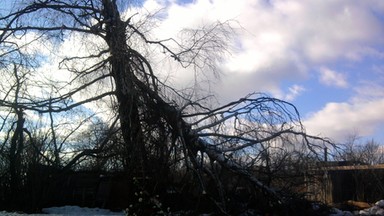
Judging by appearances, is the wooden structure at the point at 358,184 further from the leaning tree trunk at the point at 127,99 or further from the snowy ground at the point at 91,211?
the leaning tree trunk at the point at 127,99

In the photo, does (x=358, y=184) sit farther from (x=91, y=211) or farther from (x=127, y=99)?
(x=127, y=99)

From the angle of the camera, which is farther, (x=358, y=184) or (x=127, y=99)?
(x=358, y=184)

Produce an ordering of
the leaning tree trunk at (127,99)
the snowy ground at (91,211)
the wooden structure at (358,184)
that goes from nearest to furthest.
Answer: the leaning tree trunk at (127,99) < the snowy ground at (91,211) < the wooden structure at (358,184)

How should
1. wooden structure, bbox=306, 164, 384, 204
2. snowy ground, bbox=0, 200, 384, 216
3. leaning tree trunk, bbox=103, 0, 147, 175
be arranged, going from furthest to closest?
wooden structure, bbox=306, 164, 384, 204 < snowy ground, bbox=0, 200, 384, 216 < leaning tree trunk, bbox=103, 0, 147, 175

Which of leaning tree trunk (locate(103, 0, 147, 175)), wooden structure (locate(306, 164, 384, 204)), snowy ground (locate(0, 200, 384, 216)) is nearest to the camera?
leaning tree trunk (locate(103, 0, 147, 175))

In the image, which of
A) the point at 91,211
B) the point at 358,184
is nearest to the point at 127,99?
the point at 91,211

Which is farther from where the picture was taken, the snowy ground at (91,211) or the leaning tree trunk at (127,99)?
the snowy ground at (91,211)

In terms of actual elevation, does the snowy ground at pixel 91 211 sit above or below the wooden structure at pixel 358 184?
below

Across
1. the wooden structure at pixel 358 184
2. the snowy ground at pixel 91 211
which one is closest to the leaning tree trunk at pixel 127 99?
the snowy ground at pixel 91 211

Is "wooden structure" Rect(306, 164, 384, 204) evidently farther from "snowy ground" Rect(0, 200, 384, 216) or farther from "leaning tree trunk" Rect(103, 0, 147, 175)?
"leaning tree trunk" Rect(103, 0, 147, 175)

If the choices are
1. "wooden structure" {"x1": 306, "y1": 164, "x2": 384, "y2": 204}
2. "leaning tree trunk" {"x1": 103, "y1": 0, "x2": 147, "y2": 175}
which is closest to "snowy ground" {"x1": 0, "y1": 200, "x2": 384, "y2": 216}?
"leaning tree trunk" {"x1": 103, "y1": 0, "x2": 147, "y2": 175}

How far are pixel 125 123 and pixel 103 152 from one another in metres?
2.13

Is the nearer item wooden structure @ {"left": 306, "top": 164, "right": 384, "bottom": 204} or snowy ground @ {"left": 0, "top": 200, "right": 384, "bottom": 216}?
snowy ground @ {"left": 0, "top": 200, "right": 384, "bottom": 216}

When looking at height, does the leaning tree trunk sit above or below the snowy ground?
above
